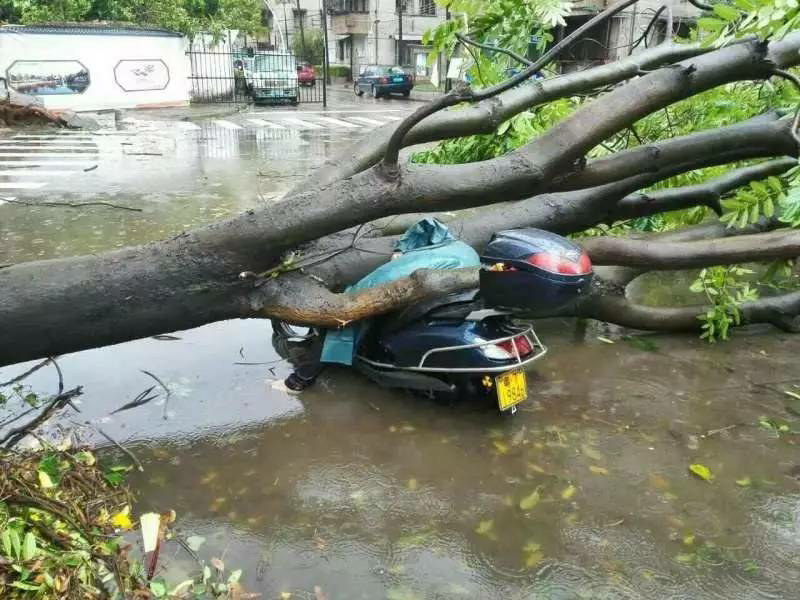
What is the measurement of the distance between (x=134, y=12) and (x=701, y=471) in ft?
84.8

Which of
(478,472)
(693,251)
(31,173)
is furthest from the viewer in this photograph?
(31,173)

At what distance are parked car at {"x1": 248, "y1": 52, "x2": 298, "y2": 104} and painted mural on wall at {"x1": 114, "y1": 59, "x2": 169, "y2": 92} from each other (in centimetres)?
376

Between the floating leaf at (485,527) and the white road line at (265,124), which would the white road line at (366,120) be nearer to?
the white road line at (265,124)

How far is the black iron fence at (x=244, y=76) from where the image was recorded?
1027 inches

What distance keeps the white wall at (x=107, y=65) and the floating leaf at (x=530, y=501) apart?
21.4 metres

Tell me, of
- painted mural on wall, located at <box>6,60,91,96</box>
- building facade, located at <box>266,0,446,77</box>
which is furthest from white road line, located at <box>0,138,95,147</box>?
building facade, located at <box>266,0,446,77</box>

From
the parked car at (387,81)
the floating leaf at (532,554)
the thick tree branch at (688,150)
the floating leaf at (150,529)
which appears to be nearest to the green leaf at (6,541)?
the floating leaf at (150,529)

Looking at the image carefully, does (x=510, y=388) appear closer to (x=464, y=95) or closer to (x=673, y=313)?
(x=464, y=95)

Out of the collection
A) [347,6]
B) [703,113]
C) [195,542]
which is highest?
[347,6]

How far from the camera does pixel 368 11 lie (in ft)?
150

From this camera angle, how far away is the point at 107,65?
21.5m

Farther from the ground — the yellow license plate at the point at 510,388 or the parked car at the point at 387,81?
the parked car at the point at 387,81

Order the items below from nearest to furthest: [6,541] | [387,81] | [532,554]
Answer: [6,541], [532,554], [387,81]

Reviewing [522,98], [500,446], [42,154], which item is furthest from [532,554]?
[42,154]
